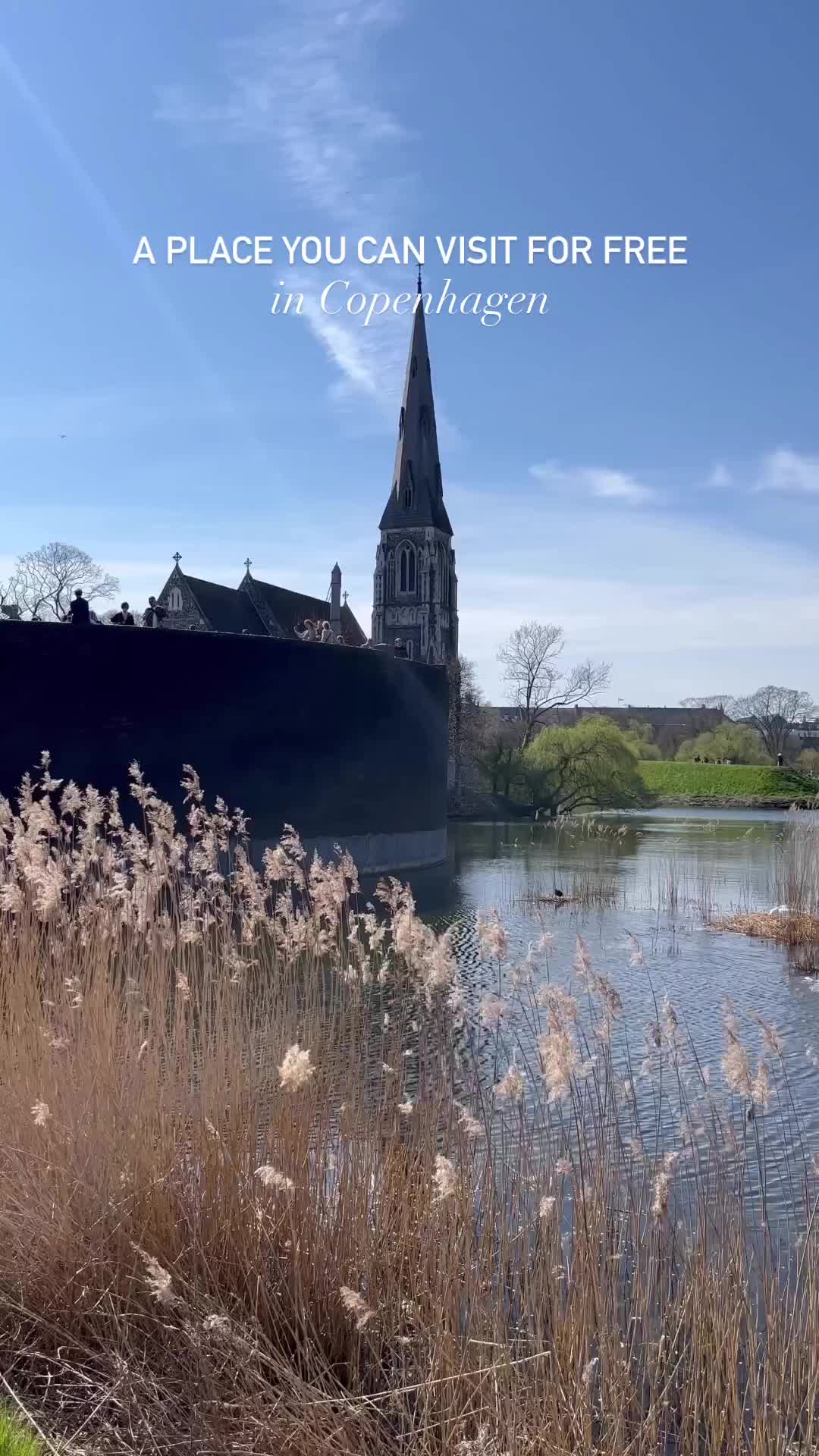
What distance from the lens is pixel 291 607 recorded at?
51094 millimetres

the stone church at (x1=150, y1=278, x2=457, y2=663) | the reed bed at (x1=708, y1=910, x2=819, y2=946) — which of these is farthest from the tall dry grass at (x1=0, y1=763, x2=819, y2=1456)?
the stone church at (x1=150, y1=278, x2=457, y2=663)

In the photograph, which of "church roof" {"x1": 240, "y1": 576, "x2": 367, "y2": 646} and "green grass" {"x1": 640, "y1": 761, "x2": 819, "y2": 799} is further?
"green grass" {"x1": 640, "y1": 761, "x2": 819, "y2": 799}

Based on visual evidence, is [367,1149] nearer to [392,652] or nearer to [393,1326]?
[393,1326]

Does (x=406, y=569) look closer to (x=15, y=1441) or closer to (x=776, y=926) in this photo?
(x=776, y=926)

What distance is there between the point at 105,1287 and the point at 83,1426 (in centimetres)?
40

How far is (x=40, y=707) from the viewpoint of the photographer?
17.8 meters

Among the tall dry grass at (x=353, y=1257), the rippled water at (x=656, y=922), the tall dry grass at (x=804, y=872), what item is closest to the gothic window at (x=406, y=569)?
the rippled water at (x=656, y=922)

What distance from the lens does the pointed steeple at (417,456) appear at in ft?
182

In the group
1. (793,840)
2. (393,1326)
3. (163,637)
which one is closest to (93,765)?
(163,637)

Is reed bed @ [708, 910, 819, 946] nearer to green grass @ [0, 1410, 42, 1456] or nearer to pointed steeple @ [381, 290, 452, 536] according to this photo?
green grass @ [0, 1410, 42, 1456]

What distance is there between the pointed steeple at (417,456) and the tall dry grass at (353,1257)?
176 ft

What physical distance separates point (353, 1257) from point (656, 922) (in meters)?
12.8

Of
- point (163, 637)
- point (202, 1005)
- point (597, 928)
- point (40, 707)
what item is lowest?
point (597, 928)

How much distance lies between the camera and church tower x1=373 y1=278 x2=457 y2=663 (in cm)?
5694
